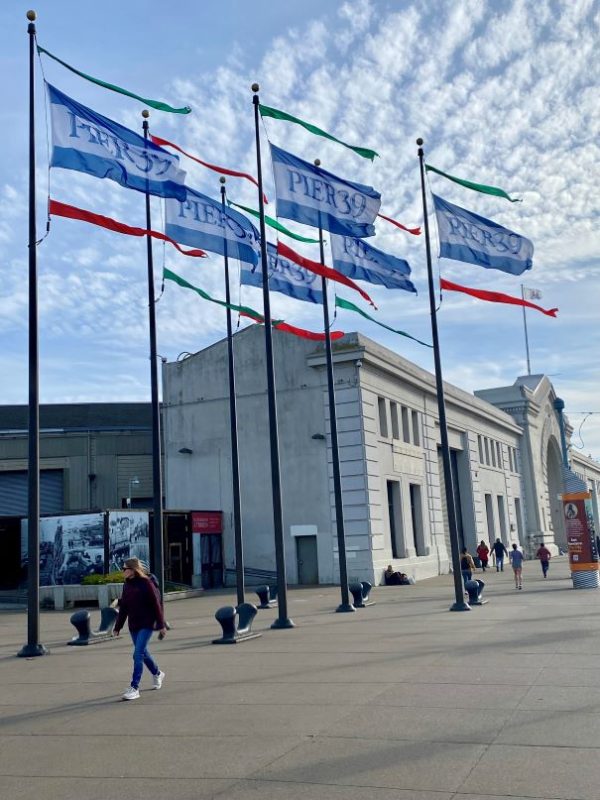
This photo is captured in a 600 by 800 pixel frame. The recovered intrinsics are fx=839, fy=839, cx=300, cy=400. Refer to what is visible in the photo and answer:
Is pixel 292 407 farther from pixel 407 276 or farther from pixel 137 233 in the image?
pixel 137 233

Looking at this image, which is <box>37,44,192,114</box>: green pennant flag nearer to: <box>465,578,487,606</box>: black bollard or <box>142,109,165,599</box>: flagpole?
<box>142,109,165,599</box>: flagpole

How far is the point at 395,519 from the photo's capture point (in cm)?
3856

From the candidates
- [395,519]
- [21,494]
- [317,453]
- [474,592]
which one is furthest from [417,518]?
[21,494]

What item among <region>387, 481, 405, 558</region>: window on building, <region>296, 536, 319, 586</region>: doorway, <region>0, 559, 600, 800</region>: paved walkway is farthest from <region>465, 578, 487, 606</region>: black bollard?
<region>387, 481, 405, 558</region>: window on building

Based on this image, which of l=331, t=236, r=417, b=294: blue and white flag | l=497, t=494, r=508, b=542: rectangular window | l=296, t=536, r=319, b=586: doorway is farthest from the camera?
l=497, t=494, r=508, b=542: rectangular window

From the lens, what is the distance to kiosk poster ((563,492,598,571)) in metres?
28.1

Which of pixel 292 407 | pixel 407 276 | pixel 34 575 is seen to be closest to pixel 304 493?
pixel 292 407

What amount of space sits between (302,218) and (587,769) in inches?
590

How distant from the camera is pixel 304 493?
3656 cm

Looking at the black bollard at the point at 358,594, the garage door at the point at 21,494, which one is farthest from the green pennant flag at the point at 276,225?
the garage door at the point at 21,494

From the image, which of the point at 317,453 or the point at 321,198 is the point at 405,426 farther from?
the point at 321,198

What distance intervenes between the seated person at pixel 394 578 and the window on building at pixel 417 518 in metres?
5.52

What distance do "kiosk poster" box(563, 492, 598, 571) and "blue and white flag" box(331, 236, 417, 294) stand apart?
11180 millimetres

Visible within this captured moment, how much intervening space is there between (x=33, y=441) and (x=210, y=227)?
7452 mm
